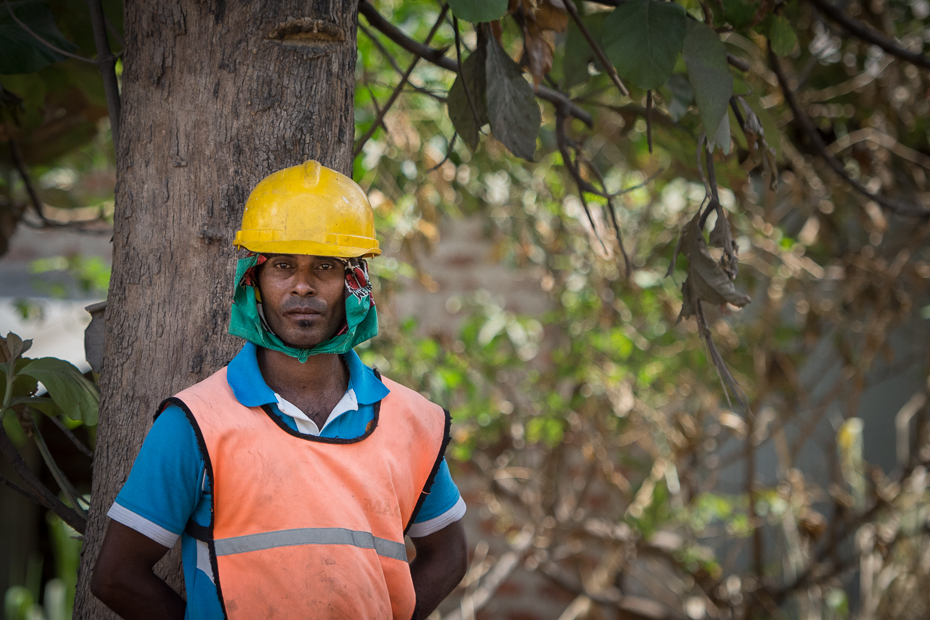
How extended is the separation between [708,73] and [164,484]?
121 centimetres

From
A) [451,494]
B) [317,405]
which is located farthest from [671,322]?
[317,405]

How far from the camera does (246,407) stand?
115cm

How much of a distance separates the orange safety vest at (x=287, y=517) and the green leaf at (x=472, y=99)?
2.78 feet

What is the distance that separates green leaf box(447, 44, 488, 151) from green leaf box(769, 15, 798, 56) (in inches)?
27.6

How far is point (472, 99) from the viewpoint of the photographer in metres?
1.69

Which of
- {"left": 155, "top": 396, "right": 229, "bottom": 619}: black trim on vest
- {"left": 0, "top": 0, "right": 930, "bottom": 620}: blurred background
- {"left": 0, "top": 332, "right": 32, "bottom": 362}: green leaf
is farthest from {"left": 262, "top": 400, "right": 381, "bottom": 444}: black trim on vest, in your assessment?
{"left": 0, "top": 0, "right": 930, "bottom": 620}: blurred background

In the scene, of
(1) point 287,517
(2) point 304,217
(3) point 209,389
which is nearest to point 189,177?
(2) point 304,217

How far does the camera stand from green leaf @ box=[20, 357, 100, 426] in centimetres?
135

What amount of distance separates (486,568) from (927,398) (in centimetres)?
225

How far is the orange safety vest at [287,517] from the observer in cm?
110

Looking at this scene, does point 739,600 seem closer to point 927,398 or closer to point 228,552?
point 927,398

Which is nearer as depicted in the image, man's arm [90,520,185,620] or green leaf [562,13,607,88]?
man's arm [90,520,185,620]

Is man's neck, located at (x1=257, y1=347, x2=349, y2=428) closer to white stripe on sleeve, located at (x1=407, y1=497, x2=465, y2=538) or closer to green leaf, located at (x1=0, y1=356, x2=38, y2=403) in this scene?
white stripe on sleeve, located at (x1=407, y1=497, x2=465, y2=538)

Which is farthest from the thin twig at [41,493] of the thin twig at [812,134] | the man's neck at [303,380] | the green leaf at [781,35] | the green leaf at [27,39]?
the thin twig at [812,134]
